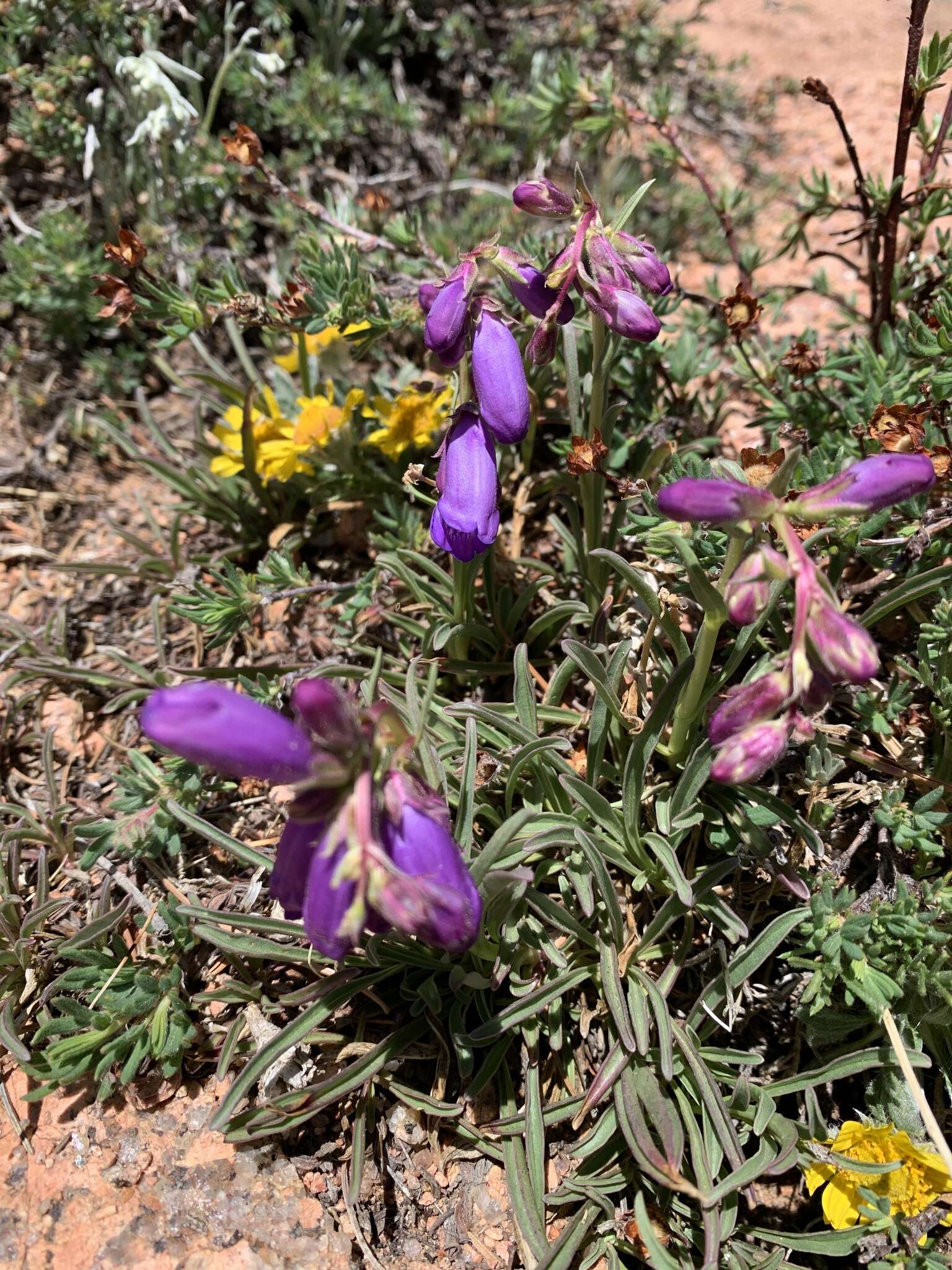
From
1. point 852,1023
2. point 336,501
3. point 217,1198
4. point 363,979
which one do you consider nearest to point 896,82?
point 336,501

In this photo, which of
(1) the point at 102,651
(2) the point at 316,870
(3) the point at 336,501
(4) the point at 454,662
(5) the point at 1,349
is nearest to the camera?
(2) the point at 316,870

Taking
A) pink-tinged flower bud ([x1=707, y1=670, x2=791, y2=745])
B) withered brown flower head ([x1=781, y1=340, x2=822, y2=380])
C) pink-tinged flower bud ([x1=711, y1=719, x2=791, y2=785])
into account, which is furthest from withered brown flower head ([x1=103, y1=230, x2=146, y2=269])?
pink-tinged flower bud ([x1=711, y1=719, x2=791, y2=785])

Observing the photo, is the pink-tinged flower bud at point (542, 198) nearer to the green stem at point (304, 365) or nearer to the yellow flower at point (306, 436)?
the yellow flower at point (306, 436)

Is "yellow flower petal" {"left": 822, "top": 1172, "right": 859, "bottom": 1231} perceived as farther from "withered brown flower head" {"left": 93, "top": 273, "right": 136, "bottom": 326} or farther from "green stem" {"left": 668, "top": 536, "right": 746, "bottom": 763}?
"withered brown flower head" {"left": 93, "top": 273, "right": 136, "bottom": 326}

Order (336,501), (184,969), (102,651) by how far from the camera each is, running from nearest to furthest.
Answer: (184,969) → (102,651) → (336,501)

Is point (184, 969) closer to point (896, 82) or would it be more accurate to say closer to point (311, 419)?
point (311, 419)

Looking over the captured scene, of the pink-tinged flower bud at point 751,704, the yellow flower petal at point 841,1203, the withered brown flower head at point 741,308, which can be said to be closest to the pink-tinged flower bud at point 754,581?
the pink-tinged flower bud at point 751,704
